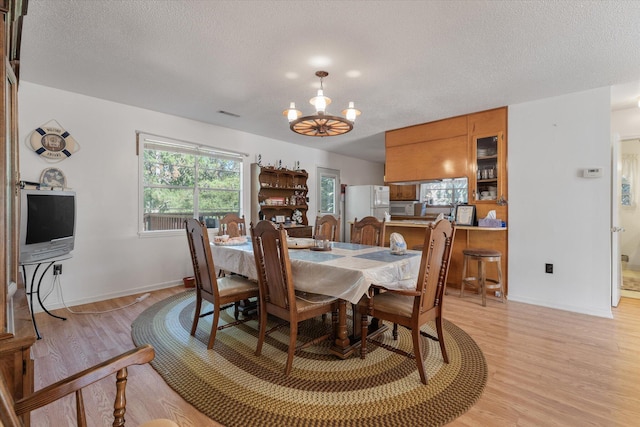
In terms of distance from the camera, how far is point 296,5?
196cm

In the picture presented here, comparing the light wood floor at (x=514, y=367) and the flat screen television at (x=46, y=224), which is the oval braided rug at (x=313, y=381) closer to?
the light wood floor at (x=514, y=367)

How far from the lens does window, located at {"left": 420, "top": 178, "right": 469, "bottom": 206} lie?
4.36 m

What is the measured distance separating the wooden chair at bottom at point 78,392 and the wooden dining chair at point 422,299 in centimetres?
141

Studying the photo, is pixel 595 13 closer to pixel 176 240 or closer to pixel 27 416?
pixel 27 416

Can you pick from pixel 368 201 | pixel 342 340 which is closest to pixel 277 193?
pixel 368 201

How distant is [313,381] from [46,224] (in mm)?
2805

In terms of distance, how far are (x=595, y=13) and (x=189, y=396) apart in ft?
11.9

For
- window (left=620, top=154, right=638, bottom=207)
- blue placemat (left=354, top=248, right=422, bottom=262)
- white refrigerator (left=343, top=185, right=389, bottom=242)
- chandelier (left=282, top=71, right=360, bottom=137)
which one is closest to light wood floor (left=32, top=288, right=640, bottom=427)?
blue placemat (left=354, top=248, right=422, bottom=262)

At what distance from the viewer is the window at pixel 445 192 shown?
171 inches

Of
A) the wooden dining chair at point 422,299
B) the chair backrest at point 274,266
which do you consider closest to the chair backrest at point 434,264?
the wooden dining chair at point 422,299

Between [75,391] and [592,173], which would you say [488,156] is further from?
[75,391]

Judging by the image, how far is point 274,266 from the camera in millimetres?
2059

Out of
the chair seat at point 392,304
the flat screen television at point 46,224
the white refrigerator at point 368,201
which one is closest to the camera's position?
the chair seat at point 392,304

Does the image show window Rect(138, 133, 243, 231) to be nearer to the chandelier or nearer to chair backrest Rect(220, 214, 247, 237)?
chair backrest Rect(220, 214, 247, 237)
